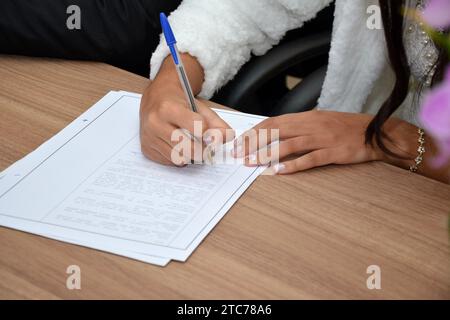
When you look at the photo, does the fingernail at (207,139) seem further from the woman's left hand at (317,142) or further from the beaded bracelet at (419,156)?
the beaded bracelet at (419,156)

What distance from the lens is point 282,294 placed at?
0.61m

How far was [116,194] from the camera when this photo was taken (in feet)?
2.40

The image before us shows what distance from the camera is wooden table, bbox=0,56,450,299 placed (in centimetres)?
62

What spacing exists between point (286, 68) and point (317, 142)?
0.88 ft

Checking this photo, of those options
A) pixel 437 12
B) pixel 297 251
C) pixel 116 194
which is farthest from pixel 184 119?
pixel 437 12

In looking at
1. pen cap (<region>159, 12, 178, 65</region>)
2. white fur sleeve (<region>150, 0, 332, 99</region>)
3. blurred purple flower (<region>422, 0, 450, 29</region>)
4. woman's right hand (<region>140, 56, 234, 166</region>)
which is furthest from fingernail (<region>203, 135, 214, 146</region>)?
blurred purple flower (<region>422, 0, 450, 29</region>)

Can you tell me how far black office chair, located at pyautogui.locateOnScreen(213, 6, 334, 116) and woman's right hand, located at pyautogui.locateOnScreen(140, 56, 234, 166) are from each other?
0.49ft

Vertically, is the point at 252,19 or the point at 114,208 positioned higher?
the point at 252,19

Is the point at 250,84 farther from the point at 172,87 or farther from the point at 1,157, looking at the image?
the point at 1,157

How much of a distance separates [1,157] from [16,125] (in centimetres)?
7

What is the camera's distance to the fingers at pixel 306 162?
0.77 m

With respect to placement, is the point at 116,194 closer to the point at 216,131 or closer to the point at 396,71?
the point at 216,131
